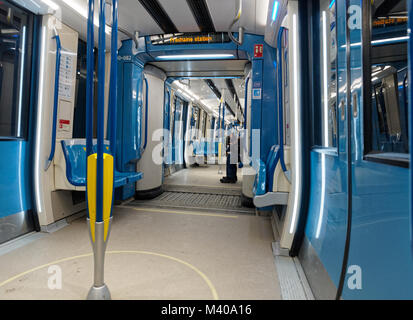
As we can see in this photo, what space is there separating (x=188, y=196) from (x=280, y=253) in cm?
305

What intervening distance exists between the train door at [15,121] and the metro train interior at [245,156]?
0.02 m

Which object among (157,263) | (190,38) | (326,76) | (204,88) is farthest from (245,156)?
(204,88)

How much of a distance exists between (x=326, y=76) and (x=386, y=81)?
656 mm

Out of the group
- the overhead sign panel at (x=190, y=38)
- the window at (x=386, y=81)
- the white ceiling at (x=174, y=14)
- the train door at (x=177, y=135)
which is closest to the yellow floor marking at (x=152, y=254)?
the window at (x=386, y=81)

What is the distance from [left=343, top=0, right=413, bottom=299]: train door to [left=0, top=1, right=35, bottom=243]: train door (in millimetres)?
3350

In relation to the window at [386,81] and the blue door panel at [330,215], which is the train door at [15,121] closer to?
the blue door panel at [330,215]

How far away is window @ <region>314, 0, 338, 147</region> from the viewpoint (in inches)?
80.6

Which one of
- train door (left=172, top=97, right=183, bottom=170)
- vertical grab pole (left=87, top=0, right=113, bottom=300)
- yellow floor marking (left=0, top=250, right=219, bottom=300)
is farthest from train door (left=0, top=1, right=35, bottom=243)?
train door (left=172, top=97, right=183, bottom=170)

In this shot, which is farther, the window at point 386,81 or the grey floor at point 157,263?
the grey floor at point 157,263

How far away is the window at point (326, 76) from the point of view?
2047mm

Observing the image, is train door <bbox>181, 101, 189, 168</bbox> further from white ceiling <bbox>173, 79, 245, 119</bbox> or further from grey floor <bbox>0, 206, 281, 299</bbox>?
grey floor <bbox>0, 206, 281, 299</bbox>

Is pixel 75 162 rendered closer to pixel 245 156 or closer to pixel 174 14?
pixel 174 14

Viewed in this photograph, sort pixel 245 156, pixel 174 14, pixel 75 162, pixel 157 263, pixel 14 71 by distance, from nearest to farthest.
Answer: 1. pixel 157 263
2. pixel 14 71
3. pixel 75 162
4. pixel 174 14
5. pixel 245 156

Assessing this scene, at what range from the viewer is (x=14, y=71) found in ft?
9.55
